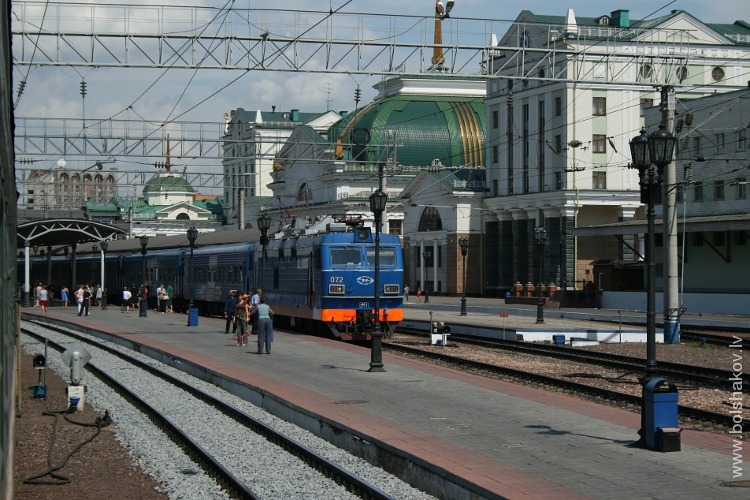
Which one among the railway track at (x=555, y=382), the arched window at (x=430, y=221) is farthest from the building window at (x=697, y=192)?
the arched window at (x=430, y=221)

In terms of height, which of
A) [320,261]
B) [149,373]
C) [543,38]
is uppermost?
[543,38]

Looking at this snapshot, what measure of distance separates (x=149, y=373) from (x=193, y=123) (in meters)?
24.3

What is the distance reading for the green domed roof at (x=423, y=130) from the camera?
97500 millimetres

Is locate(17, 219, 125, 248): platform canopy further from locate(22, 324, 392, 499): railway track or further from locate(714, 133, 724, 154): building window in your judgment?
locate(714, 133, 724, 154): building window

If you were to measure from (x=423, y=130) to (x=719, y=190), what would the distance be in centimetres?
4712

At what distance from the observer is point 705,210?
55750 millimetres

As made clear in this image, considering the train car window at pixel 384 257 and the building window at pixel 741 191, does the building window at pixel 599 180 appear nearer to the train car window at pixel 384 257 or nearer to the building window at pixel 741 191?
the building window at pixel 741 191

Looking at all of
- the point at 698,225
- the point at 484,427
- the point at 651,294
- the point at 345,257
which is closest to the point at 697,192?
the point at 698,225

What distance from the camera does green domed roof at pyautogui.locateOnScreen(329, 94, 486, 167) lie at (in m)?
97.5

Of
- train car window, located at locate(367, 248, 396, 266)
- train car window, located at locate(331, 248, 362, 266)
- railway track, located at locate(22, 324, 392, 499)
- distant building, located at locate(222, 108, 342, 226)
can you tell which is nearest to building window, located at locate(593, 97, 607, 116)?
train car window, located at locate(367, 248, 396, 266)

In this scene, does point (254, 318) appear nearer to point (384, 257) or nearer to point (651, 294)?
point (384, 257)

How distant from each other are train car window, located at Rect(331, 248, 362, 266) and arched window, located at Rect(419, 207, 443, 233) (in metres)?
54.9

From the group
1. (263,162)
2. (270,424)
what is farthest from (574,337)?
(263,162)

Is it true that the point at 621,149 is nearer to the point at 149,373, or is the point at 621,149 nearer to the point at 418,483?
the point at 149,373
